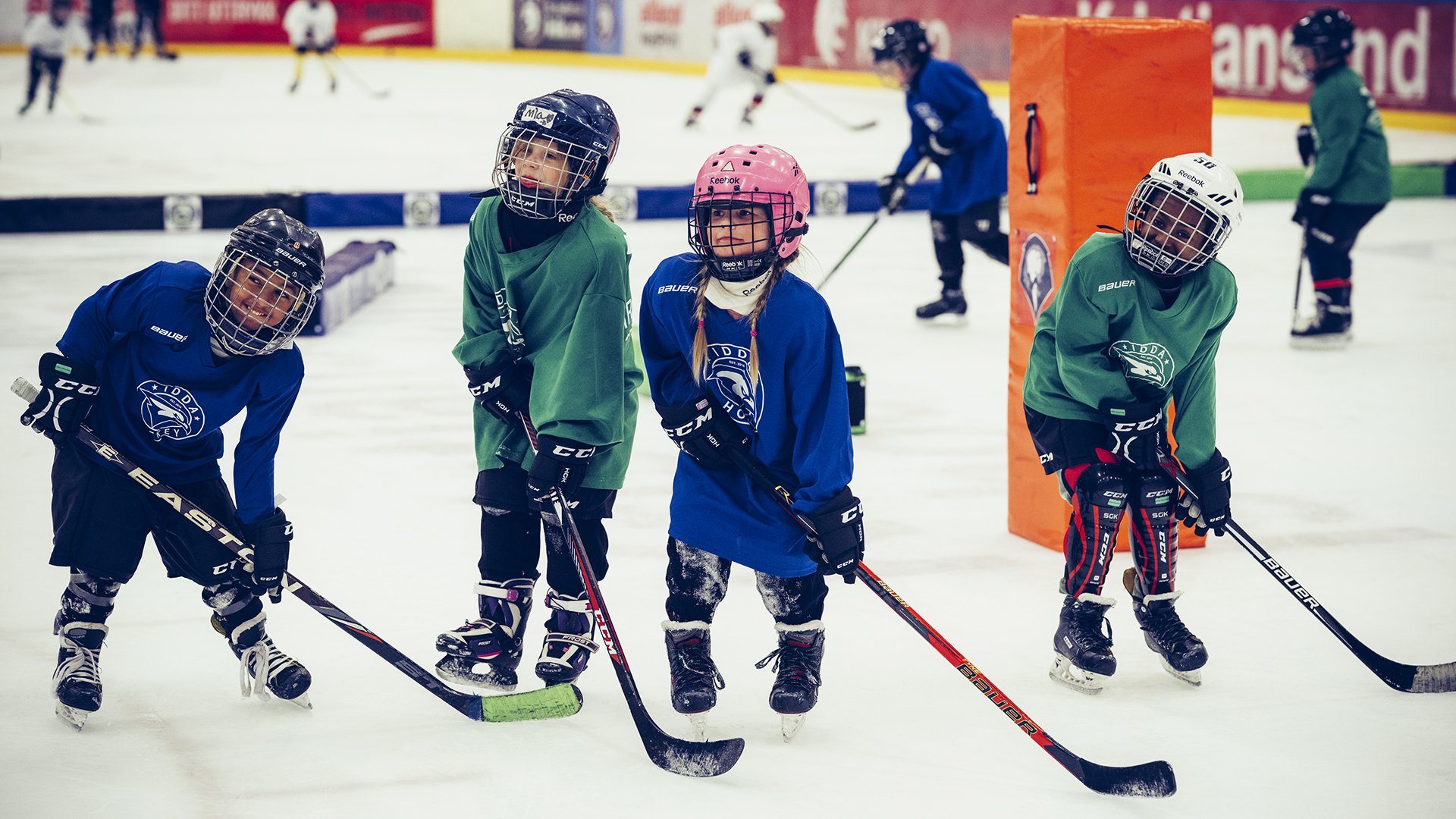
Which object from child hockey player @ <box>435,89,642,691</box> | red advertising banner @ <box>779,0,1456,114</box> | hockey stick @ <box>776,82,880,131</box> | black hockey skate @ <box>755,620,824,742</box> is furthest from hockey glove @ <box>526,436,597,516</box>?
hockey stick @ <box>776,82,880,131</box>

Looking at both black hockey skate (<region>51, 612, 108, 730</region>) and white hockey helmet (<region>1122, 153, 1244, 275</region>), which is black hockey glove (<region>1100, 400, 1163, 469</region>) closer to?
white hockey helmet (<region>1122, 153, 1244, 275</region>)

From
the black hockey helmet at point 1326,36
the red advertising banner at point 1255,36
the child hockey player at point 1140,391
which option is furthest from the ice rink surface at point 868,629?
the red advertising banner at point 1255,36

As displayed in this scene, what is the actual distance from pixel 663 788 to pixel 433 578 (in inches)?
44.4

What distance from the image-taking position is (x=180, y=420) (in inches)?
97.1

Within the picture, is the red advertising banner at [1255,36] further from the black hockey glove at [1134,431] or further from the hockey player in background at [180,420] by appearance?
the hockey player in background at [180,420]

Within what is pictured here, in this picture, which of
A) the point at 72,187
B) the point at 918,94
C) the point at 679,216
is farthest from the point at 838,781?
the point at 72,187

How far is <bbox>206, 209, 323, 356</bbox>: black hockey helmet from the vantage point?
2.36 meters

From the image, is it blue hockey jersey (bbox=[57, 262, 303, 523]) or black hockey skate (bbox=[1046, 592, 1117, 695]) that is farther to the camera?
black hockey skate (bbox=[1046, 592, 1117, 695])

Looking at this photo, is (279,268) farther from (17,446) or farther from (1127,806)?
(17,446)

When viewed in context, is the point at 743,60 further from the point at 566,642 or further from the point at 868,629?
the point at 566,642

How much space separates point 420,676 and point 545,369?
22.5 inches

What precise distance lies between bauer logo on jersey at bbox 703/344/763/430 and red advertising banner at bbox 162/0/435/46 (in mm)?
20267

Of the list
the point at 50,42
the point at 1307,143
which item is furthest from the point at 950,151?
the point at 50,42

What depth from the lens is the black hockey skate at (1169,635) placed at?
105 inches
